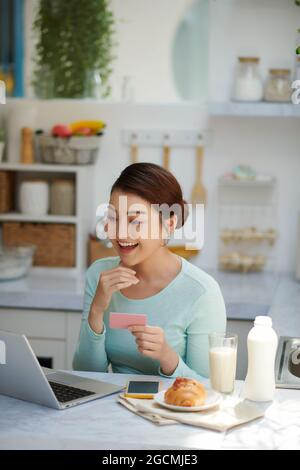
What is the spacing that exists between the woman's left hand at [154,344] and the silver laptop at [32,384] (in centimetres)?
10

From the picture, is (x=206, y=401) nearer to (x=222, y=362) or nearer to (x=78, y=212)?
(x=222, y=362)

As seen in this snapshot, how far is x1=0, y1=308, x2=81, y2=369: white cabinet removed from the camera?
303 cm

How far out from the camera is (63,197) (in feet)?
11.3

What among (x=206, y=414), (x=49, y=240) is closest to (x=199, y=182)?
(x=49, y=240)

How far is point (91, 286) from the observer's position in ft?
7.13

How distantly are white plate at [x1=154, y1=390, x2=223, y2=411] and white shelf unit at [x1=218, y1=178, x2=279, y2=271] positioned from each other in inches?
70.2

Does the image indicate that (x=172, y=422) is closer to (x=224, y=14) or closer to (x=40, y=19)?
(x=224, y=14)

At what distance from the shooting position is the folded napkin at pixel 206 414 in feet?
5.19

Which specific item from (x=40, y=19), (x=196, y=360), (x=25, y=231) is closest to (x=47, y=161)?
(x=25, y=231)

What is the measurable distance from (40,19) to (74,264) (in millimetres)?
1082

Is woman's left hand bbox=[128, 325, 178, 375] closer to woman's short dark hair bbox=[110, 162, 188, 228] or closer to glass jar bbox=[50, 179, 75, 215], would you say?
woman's short dark hair bbox=[110, 162, 188, 228]

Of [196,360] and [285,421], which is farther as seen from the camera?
[196,360]

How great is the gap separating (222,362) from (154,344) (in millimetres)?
159

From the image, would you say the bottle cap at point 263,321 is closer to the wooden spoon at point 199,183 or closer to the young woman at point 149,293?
the young woman at point 149,293
